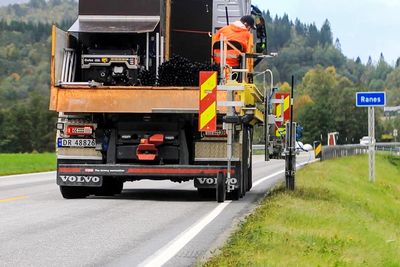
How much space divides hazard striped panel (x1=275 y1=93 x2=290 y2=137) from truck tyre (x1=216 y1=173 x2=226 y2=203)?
2.78 m

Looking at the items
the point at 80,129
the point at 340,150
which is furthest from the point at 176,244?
the point at 340,150

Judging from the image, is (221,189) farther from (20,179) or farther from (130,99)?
(20,179)

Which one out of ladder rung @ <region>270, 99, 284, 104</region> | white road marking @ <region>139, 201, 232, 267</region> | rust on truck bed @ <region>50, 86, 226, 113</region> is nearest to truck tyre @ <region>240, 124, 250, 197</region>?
ladder rung @ <region>270, 99, 284, 104</region>

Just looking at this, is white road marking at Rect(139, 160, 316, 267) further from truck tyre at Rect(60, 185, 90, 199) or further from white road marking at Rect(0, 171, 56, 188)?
white road marking at Rect(0, 171, 56, 188)

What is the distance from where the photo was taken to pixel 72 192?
602 inches

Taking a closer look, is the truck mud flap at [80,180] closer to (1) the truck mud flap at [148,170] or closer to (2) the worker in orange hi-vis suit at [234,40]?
(1) the truck mud flap at [148,170]

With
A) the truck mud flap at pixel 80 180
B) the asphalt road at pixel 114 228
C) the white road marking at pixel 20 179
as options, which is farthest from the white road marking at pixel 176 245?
the white road marking at pixel 20 179

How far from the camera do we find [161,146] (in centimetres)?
1444

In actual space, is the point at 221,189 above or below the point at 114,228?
above

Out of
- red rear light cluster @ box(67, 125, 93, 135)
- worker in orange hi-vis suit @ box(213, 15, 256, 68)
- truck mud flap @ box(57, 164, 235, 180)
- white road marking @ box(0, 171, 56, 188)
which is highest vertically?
worker in orange hi-vis suit @ box(213, 15, 256, 68)

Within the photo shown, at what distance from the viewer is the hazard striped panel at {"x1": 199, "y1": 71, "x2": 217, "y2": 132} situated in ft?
44.4

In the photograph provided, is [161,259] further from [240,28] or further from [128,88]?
[240,28]

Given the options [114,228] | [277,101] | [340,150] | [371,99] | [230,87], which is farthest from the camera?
[340,150]

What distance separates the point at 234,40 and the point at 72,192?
411 centimetres
